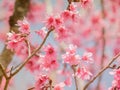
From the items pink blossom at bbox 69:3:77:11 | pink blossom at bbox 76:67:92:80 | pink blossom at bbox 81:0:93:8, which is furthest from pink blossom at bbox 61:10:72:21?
pink blossom at bbox 76:67:92:80

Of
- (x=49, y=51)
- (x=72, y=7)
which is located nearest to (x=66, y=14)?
(x=72, y=7)

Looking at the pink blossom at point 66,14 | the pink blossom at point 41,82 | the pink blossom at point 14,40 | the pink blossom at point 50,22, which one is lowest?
the pink blossom at point 41,82

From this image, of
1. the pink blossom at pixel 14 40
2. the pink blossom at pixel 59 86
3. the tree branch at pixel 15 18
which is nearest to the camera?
the pink blossom at pixel 59 86

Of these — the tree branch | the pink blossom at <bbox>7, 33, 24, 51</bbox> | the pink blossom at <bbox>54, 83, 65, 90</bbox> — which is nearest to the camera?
the pink blossom at <bbox>54, 83, 65, 90</bbox>

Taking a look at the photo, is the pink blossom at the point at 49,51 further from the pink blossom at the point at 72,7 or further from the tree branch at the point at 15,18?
the tree branch at the point at 15,18

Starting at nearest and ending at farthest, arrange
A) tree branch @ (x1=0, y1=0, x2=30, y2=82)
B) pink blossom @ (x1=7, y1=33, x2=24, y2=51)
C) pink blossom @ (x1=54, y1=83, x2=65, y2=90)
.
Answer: pink blossom @ (x1=54, y1=83, x2=65, y2=90) < pink blossom @ (x1=7, y1=33, x2=24, y2=51) < tree branch @ (x1=0, y1=0, x2=30, y2=82)

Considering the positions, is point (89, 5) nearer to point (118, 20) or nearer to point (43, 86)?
point (43, 86)

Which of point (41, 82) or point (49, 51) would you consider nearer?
point (41, 82)

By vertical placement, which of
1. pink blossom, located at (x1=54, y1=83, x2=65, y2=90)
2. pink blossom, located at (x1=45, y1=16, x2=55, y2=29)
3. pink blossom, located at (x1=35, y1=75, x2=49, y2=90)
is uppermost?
pink blossom, located at (x1=45, y1=16, x2=55, y2=29)

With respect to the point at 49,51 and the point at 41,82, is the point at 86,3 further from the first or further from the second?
the point at 41,82

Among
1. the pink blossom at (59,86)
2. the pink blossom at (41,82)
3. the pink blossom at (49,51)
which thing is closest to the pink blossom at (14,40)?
the pink blossom at (49,51)

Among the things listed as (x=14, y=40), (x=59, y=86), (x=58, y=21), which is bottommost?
(x=59, y=86)

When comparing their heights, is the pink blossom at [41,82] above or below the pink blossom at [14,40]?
below

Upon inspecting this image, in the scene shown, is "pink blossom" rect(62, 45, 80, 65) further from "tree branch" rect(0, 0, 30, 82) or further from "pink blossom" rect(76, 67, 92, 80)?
"tree branch" rect(0, 0, 30, 82)
